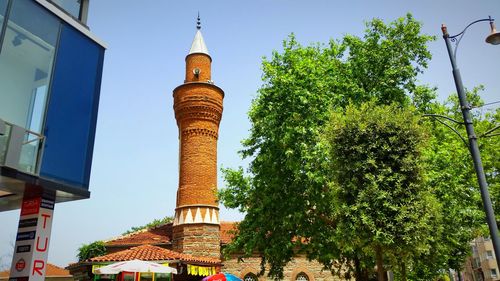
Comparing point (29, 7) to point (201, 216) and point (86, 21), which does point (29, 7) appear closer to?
point (86, 21)

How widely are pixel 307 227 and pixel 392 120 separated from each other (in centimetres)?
609

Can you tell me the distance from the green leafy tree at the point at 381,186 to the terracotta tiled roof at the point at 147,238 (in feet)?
49.7

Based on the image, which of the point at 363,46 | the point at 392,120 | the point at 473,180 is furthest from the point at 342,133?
the point at 473,180

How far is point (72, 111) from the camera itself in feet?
29.6

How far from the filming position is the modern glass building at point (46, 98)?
770 cm

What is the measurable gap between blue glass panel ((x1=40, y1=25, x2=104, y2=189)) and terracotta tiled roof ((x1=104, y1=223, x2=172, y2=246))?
14.8 meters

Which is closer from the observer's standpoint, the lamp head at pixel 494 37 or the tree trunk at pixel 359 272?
the lamp head at pixel 494 37

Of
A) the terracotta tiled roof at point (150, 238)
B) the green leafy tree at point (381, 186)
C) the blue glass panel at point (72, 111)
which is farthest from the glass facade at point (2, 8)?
the terracotta tiled roof at point (150, 238)

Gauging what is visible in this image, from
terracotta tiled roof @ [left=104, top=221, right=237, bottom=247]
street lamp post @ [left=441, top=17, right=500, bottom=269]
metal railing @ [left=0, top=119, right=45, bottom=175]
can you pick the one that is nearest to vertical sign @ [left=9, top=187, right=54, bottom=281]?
metal railing @ [left=0, top=119, right=45, bottom=175]

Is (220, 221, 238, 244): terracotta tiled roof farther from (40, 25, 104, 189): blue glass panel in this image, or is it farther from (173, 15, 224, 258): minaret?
(40, 25, 104, 189): blue glass panel

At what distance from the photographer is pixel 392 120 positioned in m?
10.7

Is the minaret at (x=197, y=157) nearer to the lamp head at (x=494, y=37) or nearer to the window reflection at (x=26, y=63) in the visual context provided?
the window reflection at (x=26, y=63)

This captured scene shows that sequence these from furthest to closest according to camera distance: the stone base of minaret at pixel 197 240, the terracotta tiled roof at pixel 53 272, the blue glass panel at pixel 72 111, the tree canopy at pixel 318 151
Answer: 1. the terracotta tiled roof at pixel 53 272
2. the stone base of minaret at pixel 197 240
3. the tree canopy at pixel 318 151
4. the blue glass panel at pixel 72 111

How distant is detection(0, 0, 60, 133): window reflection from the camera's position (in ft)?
25.6
